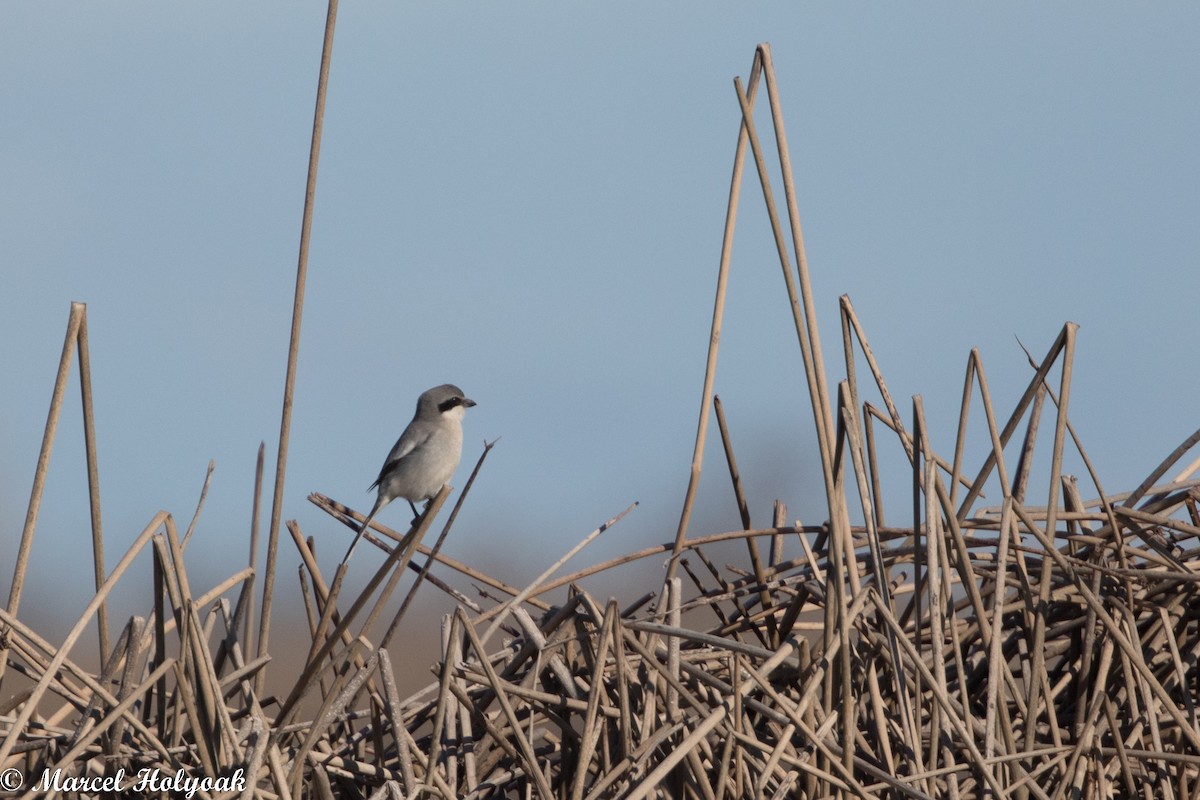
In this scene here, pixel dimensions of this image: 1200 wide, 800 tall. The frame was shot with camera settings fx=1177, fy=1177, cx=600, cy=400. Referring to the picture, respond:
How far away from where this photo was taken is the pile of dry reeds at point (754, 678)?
254 centimetres

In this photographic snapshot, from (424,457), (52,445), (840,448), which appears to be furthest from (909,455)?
(424,457)

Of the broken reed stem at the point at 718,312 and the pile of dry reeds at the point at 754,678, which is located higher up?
the broken reed stem at the point at 718,312

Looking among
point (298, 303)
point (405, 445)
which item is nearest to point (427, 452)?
point (405, 445)

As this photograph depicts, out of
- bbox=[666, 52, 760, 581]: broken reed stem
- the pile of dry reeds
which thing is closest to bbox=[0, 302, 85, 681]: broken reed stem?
the pile of dry reeds

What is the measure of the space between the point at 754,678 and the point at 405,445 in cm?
548

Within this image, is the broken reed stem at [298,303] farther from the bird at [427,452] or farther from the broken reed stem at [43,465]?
the bird at [427,452]

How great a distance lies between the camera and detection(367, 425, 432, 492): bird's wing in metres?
7.80

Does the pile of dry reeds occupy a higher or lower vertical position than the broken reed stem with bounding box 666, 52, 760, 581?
lower

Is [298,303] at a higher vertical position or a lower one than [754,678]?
higher

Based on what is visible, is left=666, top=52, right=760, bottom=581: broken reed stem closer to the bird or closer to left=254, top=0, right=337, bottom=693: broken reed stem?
left=254, top=0, right=337, bottom=693: broken reed stem

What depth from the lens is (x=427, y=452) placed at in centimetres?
768

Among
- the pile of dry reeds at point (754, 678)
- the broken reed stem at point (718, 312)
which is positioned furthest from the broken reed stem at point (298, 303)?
the broken reed stem at point (718, 312)

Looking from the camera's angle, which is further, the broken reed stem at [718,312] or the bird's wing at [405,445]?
the bird's wing at [405,445]

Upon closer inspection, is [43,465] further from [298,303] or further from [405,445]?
[405,445]
